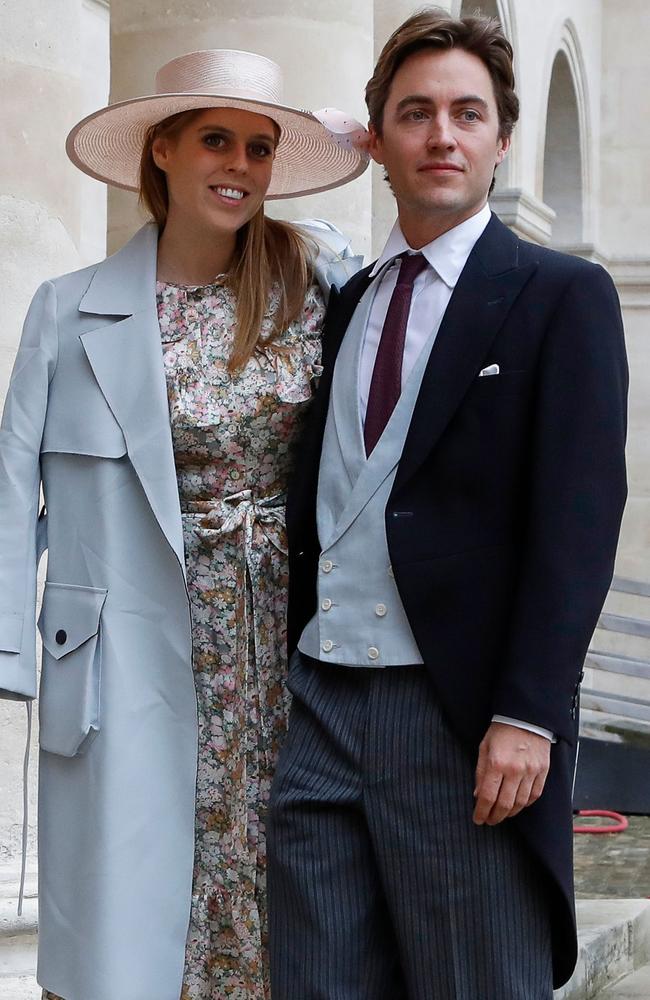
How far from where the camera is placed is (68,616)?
269 centimetres

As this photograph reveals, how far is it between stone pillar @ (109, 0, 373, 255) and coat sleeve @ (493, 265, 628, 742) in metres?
1.90

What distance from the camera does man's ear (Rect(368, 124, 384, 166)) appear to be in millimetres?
2596

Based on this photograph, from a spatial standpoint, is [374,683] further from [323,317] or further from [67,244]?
[67,244]

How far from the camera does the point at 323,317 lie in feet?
9.27

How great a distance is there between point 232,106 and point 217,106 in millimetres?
27

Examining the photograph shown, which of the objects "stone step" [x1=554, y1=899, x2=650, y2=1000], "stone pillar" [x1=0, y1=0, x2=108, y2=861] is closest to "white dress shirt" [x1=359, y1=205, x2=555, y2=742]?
"stone pillar" [x1=0, y1=0, x2=108, y2=861]

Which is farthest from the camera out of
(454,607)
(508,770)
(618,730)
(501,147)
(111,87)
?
(618,730)

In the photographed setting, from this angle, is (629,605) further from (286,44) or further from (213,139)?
(213,139)

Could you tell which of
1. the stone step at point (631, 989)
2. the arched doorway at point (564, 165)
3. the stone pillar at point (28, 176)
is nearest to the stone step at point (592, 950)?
the stone step at point (631, 989)

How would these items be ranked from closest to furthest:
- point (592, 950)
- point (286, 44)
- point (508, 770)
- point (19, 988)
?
point (508, 770), point (19, 988), point (286, 44), point (592, 950)

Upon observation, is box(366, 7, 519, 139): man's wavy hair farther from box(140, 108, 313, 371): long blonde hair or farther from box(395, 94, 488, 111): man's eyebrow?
box(140, 108, 313, 371): long blonde hair

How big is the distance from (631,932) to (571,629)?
2.71 m

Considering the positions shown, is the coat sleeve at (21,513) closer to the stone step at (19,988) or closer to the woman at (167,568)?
the woman at (167,568)

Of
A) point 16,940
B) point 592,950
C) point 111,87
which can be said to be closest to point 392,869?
point 16,940
